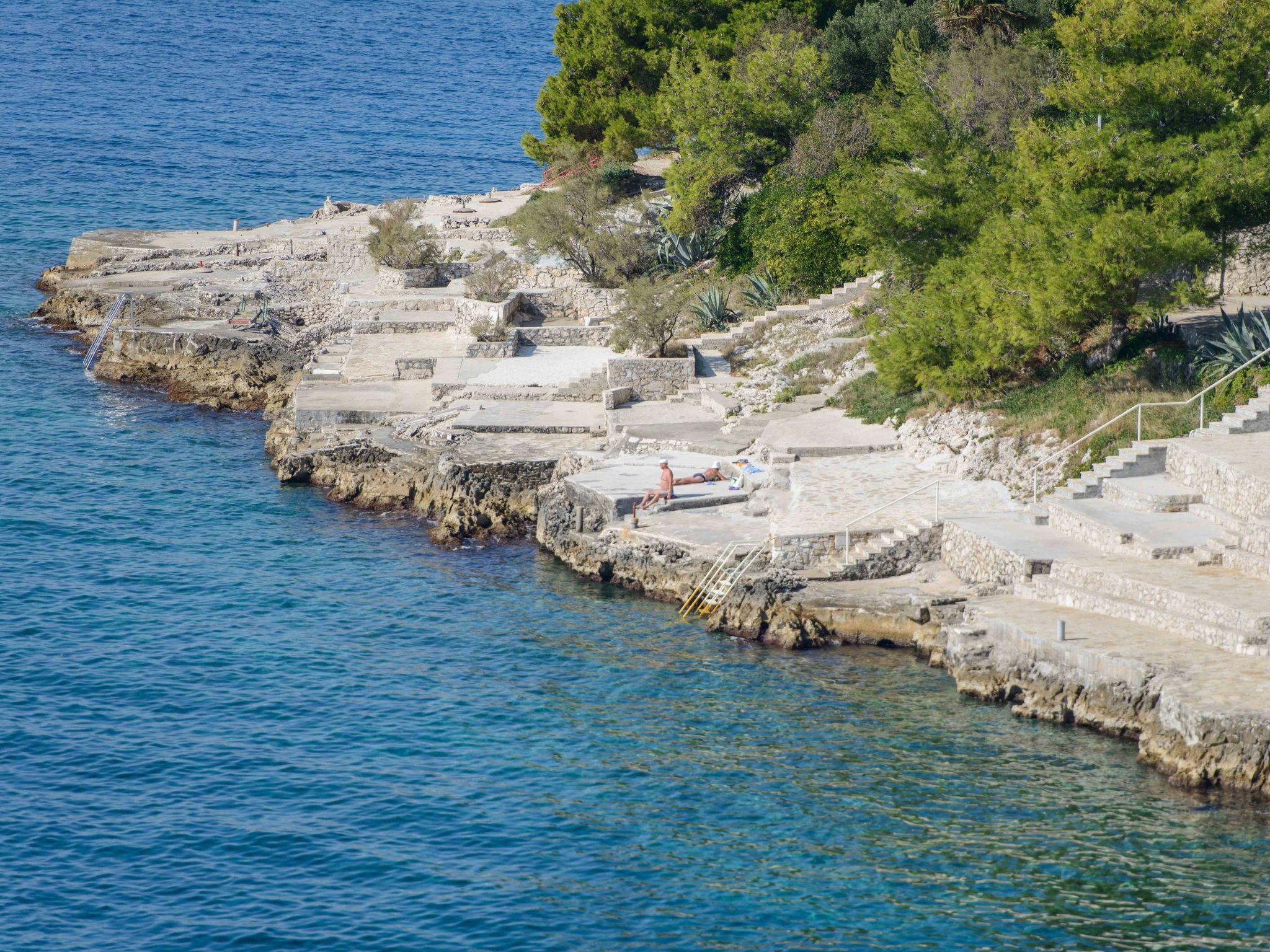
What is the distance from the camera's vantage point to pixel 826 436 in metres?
40.5

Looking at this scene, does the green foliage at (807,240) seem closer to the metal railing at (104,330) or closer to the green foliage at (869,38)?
the green foliage at (869,38)

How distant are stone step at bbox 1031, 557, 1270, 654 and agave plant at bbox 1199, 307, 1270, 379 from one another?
266 inches

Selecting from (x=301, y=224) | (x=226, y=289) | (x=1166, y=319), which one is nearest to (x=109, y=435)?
(x=226, y=289)

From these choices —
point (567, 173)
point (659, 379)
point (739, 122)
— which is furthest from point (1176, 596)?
point (567, 173)

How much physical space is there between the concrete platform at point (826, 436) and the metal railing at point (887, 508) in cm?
306

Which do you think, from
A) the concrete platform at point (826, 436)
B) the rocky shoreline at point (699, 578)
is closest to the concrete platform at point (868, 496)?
the concrete platform at point (826, 436)

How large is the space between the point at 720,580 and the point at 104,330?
32262 millimetres

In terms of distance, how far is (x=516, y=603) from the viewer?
3622cm

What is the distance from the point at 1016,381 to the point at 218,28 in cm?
13319

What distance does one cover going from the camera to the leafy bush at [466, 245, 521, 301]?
5347 cm

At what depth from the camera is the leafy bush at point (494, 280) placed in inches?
2105

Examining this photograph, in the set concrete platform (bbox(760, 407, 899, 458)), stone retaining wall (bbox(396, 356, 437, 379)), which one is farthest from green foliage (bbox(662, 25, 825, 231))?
concrete platform (bbox(760, 407, 899, 458))

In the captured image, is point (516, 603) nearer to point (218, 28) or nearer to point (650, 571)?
point (650, 571)

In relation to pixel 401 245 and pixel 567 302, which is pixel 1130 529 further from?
pixel 401 245
